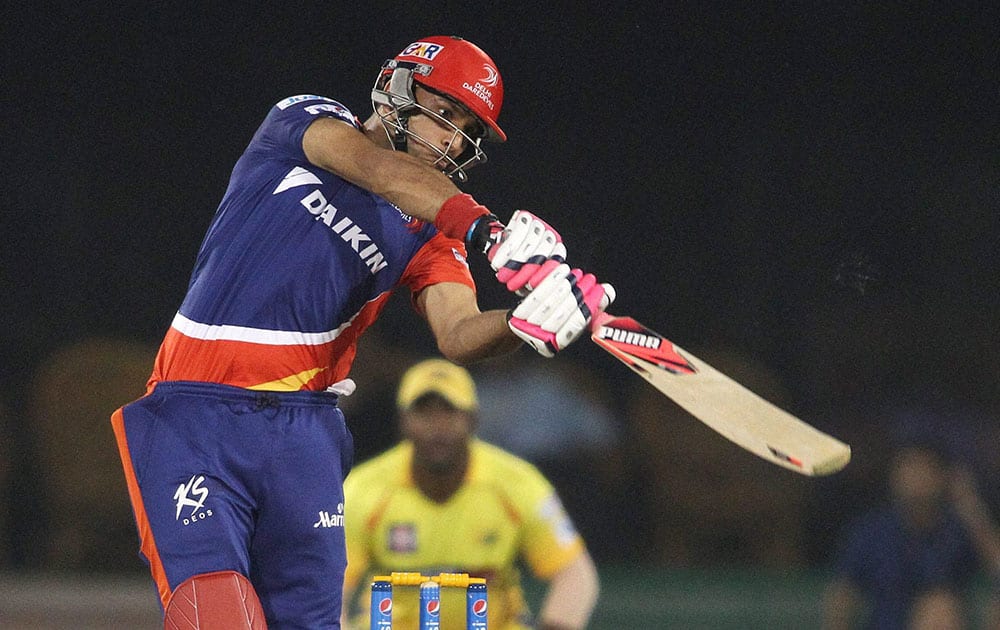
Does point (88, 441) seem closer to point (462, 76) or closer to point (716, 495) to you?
point (716, 495)

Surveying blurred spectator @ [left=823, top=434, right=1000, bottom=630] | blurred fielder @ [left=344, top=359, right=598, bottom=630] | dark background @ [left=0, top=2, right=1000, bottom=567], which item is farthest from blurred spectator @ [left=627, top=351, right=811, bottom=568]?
blurred fielder @ [left=344, top=359, right=598, bottom=630]

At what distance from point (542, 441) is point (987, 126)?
1.78m

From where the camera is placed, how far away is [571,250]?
166 inches

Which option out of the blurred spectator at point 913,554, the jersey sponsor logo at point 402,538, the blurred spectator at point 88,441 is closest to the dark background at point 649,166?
the blurred spectator at point 88,441

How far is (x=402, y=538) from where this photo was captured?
12.4 feet

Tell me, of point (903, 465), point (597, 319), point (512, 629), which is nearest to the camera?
point (597, 319)

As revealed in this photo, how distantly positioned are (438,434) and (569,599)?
627 mm

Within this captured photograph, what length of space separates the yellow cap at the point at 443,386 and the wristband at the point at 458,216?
1.87m

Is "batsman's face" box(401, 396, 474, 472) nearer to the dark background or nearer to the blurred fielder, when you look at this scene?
the blurred fielder

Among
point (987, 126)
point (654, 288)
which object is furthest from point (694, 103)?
point (987, 126)

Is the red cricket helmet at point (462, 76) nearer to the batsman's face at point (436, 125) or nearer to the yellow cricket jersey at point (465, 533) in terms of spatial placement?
the batsman's face at point (436, 125)

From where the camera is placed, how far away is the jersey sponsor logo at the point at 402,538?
12.3 ft

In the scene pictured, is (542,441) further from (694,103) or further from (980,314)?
(980,314)

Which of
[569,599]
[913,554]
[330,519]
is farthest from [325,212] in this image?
[913,554]
